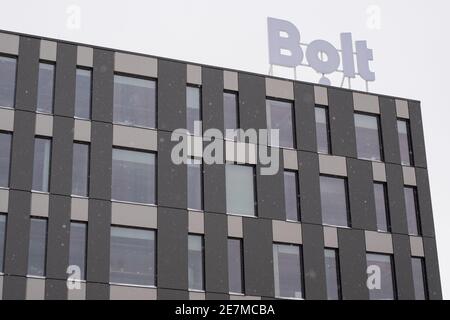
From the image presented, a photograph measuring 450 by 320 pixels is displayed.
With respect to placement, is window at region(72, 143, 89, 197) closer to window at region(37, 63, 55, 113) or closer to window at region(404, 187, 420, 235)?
window at region(37, 63, 55, 113)

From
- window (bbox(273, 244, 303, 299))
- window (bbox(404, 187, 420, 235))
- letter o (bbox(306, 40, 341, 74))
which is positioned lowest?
window (bbox(273, 244, 303, 299))

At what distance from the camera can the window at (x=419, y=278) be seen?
45281 mm

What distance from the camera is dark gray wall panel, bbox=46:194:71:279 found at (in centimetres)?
Result: 3922

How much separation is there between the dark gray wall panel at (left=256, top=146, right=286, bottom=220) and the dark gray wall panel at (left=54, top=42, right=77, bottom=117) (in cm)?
906

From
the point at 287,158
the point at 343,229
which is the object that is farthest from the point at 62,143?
the point at 343,229

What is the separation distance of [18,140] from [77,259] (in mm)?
5747

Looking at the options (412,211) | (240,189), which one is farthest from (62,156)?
(412,211)

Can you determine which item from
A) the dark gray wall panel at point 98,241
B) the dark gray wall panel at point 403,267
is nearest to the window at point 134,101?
the dark gray wall panel at point 98,241

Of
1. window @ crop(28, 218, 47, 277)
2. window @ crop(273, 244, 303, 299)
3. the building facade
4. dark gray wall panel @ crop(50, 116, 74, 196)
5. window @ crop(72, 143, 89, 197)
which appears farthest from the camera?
window @ crop(273, 244, 303, 299)

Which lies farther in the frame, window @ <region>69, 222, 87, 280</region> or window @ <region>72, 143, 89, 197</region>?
window @ <region>72, 143, 89, 197</region>

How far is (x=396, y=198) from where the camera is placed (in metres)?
46.8

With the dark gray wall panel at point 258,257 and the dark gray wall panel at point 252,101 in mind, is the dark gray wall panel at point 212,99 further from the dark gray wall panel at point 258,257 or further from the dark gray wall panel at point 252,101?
the dark gray wall panel at point 258,257

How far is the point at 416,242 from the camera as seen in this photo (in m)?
46.1

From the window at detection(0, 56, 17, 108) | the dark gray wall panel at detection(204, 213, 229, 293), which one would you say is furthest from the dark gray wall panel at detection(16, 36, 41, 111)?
the dark gray wall panel at detection(204, 213, 229, 293)
